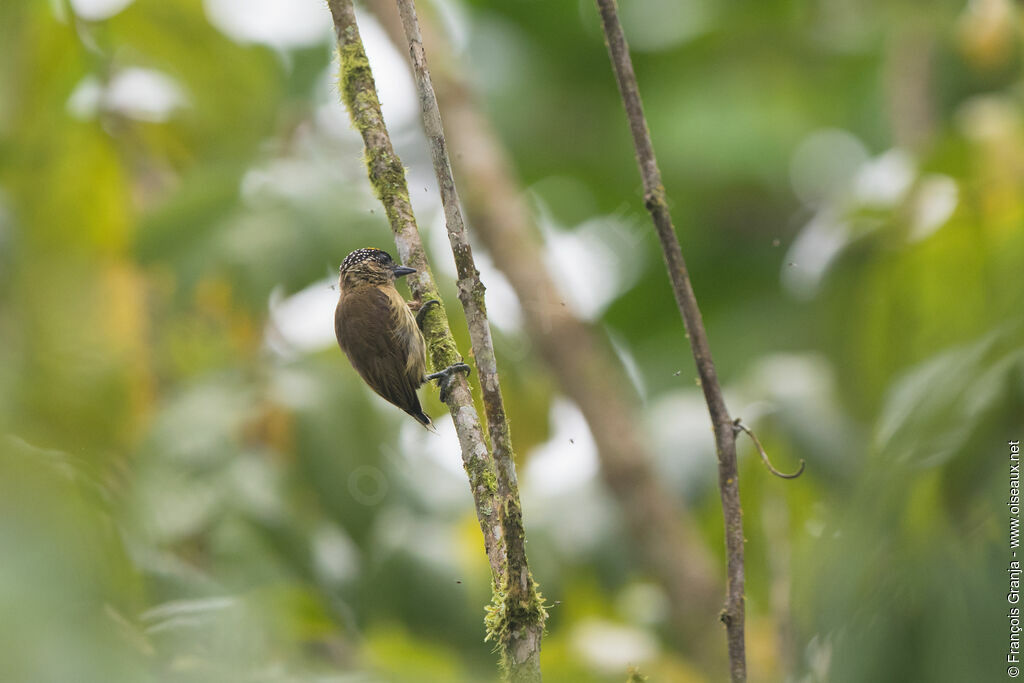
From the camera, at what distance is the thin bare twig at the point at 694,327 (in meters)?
1.70

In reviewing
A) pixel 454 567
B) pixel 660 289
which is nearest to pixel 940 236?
pixel 454 567

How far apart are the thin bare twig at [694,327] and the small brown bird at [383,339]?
775 millimetres

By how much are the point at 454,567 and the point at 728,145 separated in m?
5.59

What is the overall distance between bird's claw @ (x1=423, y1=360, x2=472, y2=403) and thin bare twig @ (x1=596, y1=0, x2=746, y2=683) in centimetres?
42

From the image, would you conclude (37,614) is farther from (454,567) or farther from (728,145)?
(728,145)

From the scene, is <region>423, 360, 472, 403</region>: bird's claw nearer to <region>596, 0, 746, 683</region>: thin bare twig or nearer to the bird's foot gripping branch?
the bird's foot gripping branch

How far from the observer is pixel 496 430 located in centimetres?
151

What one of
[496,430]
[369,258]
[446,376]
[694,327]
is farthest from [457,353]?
Result: [369,258]

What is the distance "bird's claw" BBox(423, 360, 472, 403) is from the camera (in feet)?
5.51

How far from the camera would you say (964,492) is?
2.00 metres

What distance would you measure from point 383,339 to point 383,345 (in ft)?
0.07

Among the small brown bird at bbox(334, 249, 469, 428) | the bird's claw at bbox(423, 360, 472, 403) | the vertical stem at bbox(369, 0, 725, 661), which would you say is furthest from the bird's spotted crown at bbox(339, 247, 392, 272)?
the vertical stem at bbox(369, 0, 725, 661)

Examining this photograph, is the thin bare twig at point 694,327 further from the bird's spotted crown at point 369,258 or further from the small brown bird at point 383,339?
the bird's spotted crown at point 369,258

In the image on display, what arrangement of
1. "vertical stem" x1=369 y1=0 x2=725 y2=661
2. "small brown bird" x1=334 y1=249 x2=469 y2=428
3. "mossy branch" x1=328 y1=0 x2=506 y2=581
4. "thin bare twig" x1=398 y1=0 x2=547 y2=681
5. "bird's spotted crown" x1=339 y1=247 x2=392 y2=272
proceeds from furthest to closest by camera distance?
"vertical stem" x1=369 y1=0 x2=725 y2=661, "bird's spotted crown" x1=339 y1=247 x2=392 y2=272, "small brown bird" x1=334 y1=249 x2=469 y2=428, "mossy branch" x1=328 y1=0 x2=506 y2=581, "thin bare twig" x1=398 y1=0 x2=547 y2=681
